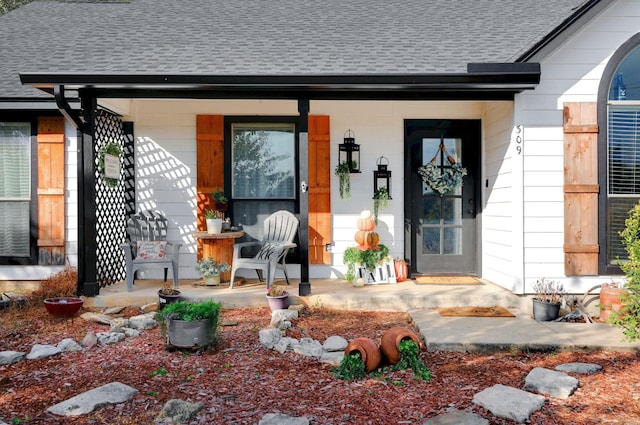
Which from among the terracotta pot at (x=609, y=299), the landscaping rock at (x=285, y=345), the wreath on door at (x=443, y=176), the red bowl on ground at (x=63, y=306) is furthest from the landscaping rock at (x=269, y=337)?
the wreath on door at (x=443, y=176)

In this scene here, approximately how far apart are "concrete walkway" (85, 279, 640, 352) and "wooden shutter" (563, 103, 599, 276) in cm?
67

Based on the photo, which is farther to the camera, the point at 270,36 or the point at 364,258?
the point at 270,36

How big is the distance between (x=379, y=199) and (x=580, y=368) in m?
3.18

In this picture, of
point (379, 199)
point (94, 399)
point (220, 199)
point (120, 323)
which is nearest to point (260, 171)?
point (220, 199)

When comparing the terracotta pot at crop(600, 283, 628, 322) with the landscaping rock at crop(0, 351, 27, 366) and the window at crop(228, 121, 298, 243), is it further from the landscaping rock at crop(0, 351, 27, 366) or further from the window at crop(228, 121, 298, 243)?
the landscaping rock at crop(0, 351, 27, 366)

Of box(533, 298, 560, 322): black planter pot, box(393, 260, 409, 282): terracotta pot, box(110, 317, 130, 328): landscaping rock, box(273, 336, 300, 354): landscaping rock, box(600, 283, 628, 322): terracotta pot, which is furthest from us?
box(393, 260, 409, 282): terracotta pot

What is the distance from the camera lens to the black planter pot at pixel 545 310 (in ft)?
14.8

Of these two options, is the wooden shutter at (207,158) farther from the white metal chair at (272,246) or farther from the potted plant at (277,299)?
the potted plant at (277,299)

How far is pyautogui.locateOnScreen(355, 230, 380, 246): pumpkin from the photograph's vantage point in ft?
18.7

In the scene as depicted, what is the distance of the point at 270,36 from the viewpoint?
6.07 metres

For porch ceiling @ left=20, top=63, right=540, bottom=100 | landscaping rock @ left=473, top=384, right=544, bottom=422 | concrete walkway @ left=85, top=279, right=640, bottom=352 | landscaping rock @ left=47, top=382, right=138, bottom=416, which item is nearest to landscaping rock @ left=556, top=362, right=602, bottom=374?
concrete walkway @ left=85, top=279, right=640, bottom=352

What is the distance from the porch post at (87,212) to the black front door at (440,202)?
3.52m

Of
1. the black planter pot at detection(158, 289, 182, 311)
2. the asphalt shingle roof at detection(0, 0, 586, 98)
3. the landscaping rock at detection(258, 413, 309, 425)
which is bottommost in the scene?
the landscaping rock at detection(258, 413, 309, 425)

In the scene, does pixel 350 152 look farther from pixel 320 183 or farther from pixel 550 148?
pixel 550 148
